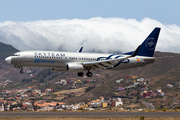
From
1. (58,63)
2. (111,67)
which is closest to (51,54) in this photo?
(58,63)

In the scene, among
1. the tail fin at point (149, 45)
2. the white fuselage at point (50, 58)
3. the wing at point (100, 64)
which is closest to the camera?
the white fuselage at point (50, 58)

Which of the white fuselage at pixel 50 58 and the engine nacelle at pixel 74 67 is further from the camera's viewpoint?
the engine nacelle at pixel 74 67

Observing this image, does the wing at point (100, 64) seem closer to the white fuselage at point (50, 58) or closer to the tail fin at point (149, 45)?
the white fuselage at point (50, 58)

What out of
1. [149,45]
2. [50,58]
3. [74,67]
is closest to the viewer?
[50,58]

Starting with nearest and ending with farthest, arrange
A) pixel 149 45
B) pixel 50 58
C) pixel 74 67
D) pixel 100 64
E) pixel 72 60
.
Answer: pixel 50 58 → pixel 74 67 → pixel 72 60 → pixel 100 64 → pixel 149 45

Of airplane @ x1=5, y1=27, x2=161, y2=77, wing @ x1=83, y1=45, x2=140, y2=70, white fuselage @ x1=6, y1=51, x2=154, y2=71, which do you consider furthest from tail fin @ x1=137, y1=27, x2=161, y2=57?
white fuselage @ x1=6, y1=51, x2=154, y2=71

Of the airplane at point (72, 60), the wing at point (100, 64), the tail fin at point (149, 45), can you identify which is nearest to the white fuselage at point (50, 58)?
the airplane at point (72, 60)

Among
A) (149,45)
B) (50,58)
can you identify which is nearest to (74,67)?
(50,58)

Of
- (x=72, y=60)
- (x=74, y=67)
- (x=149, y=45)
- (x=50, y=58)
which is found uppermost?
(x=149, y=45)

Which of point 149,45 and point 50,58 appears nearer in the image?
point 50,58

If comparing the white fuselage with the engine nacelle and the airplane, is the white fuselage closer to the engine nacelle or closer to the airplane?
the airplane

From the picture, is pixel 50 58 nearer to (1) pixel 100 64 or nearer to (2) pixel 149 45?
(1) pixel 100 64

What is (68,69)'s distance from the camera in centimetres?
6762

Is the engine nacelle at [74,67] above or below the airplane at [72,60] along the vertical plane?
below
